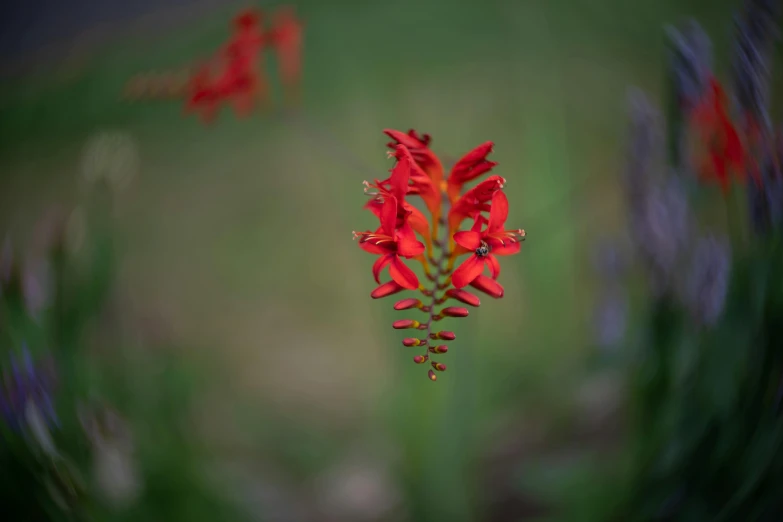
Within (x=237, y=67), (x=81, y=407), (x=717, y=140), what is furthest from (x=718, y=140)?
(x=81, y=407)

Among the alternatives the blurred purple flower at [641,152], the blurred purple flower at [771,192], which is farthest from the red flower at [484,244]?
the blurred purple flower at [641,152]

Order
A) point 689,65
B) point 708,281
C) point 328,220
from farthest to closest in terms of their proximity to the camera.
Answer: point 328,220, point 708,281, point 689,65

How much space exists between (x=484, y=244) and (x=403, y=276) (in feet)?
0.26

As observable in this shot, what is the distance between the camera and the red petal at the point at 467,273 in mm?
444

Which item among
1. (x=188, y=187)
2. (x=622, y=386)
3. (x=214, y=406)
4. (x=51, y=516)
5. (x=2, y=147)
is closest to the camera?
(x=51, y=516)

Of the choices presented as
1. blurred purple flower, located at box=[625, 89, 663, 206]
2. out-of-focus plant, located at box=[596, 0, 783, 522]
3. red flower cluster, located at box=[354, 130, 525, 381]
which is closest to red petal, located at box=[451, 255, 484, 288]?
red flower cluster, located at box=[354, 130, 525, 381]

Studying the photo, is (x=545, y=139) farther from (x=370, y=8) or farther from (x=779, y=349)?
(x=370, y=8)

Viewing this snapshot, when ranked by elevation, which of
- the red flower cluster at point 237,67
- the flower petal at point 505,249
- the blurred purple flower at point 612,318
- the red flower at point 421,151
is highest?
the red flower cluster at point 237,67

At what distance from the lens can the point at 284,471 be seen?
114cm

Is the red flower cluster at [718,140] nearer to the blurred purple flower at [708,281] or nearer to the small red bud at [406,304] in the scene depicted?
the blurred purple flower at [708,281]

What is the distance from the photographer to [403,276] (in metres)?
0.45

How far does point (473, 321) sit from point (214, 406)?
75cm

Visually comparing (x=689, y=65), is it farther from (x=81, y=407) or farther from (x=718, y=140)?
(x=81, y=407)

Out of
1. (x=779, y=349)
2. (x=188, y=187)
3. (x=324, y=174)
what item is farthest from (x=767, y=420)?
(x=188, y=187)
